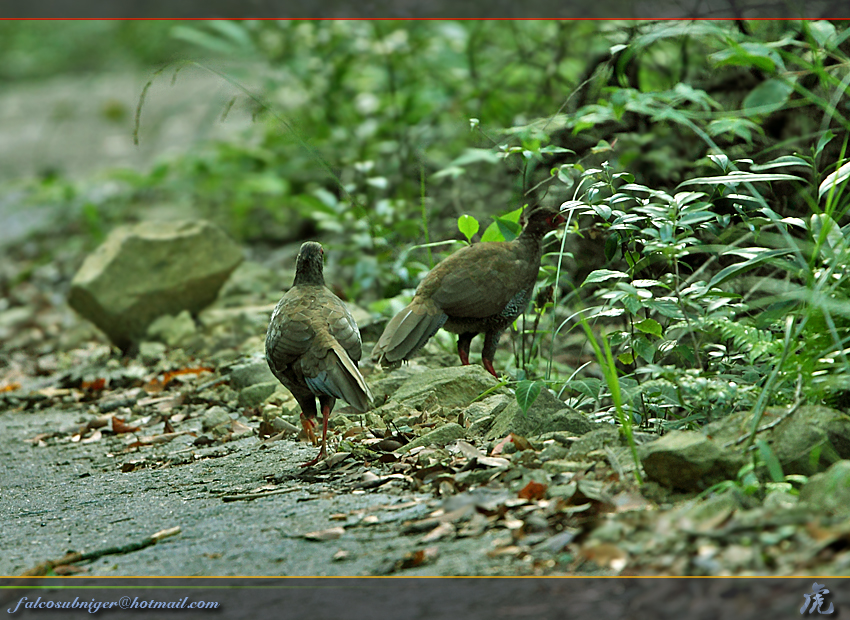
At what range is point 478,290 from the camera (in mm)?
3873

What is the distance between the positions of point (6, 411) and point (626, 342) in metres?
3.98

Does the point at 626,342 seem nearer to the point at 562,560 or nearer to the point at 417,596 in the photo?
the point at 562,560

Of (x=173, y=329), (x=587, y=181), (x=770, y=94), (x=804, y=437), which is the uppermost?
(x=770, y=94)

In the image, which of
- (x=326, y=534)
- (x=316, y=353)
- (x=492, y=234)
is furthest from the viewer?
(x=492, y=234)

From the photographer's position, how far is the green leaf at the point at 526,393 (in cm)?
286

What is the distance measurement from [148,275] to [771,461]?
4.96 metres

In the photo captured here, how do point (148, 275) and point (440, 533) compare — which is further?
point (148, 275)

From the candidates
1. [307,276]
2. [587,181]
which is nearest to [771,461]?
[587,181]

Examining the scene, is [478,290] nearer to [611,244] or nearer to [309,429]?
[611,244]

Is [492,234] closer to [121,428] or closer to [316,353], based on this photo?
[316,353]

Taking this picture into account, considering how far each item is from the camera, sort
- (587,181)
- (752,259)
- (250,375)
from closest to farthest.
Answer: (752,259) → (587,181) → (250,375)

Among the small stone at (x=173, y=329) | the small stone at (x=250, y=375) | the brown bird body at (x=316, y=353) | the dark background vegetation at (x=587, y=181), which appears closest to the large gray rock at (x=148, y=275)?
the small stone at (x=173, y=329)

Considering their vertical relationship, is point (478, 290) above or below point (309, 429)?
above

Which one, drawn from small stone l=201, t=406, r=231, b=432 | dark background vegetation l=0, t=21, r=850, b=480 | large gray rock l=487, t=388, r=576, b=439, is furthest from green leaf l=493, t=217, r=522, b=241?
small stone l=201, t=406, r=231, b=432
